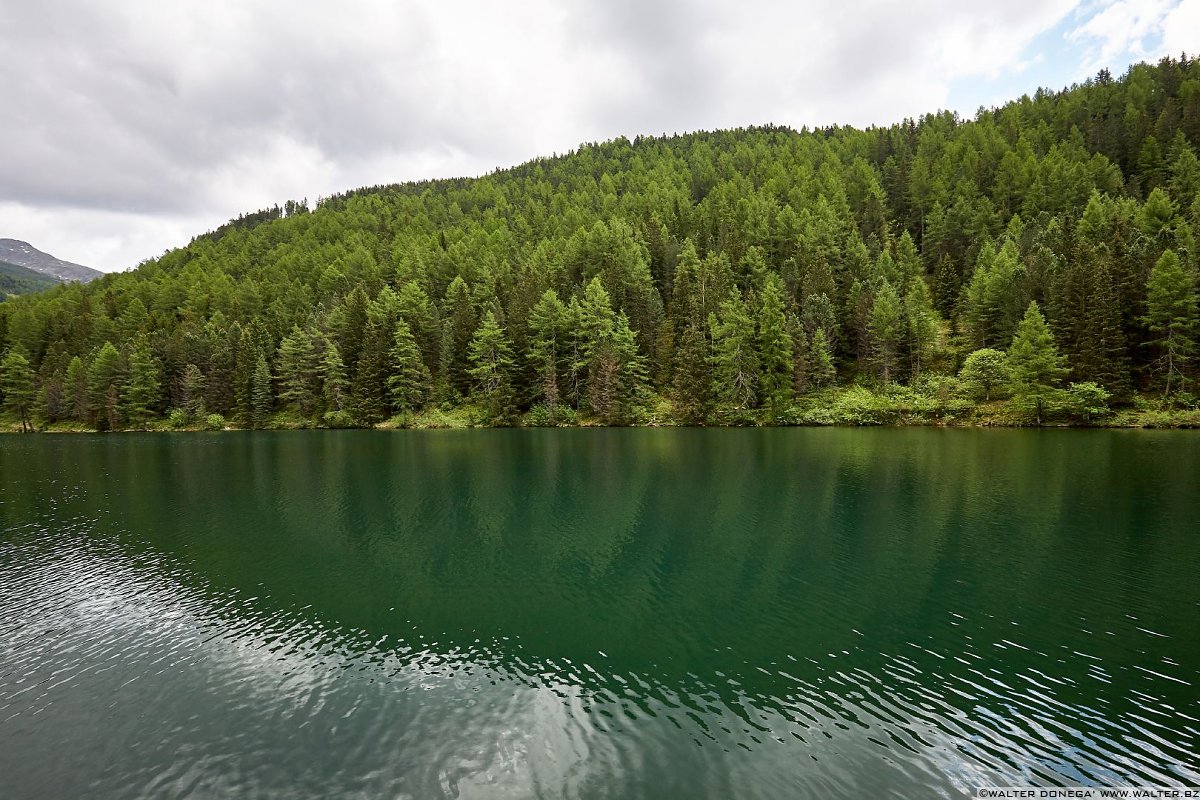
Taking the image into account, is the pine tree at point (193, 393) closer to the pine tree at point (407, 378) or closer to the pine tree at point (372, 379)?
the pine tree at point (372, 379)

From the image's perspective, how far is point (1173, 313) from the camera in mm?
59031

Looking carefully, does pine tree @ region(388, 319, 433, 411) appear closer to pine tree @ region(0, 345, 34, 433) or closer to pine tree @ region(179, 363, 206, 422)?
pine tree @ region(179, 363, 206, 422)

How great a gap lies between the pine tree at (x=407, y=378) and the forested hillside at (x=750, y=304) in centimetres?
43

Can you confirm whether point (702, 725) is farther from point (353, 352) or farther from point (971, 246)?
point (971, 246)

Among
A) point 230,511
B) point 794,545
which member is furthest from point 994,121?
point 230,511

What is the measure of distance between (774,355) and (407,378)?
186 ft

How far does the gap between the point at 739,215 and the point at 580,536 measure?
104121 millimetres

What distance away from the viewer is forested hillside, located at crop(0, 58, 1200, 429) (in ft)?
220

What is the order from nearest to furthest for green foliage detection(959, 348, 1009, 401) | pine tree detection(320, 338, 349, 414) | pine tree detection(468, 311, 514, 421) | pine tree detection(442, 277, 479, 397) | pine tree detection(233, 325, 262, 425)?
green foliage detection(959, 348, 1009, 401) → pine tree detection(468, 311, 514, 421) → pine tree detection(442, 277, 479, 397) → pine tree detection(320, 338, 349, 414) → pine tree detection(233, 325, 262, 425)

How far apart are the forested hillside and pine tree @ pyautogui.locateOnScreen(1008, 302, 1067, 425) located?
11.4 inches

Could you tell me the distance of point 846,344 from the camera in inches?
3344

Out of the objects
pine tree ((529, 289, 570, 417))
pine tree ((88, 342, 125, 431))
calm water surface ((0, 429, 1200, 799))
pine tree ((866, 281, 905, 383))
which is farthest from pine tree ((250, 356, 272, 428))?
pine tree ((866, 281, 905, 383))

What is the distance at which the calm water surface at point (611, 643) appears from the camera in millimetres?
9789

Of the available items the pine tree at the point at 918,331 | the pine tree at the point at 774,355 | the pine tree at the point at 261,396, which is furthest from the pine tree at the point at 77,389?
the pine tree at the point at 918,331
